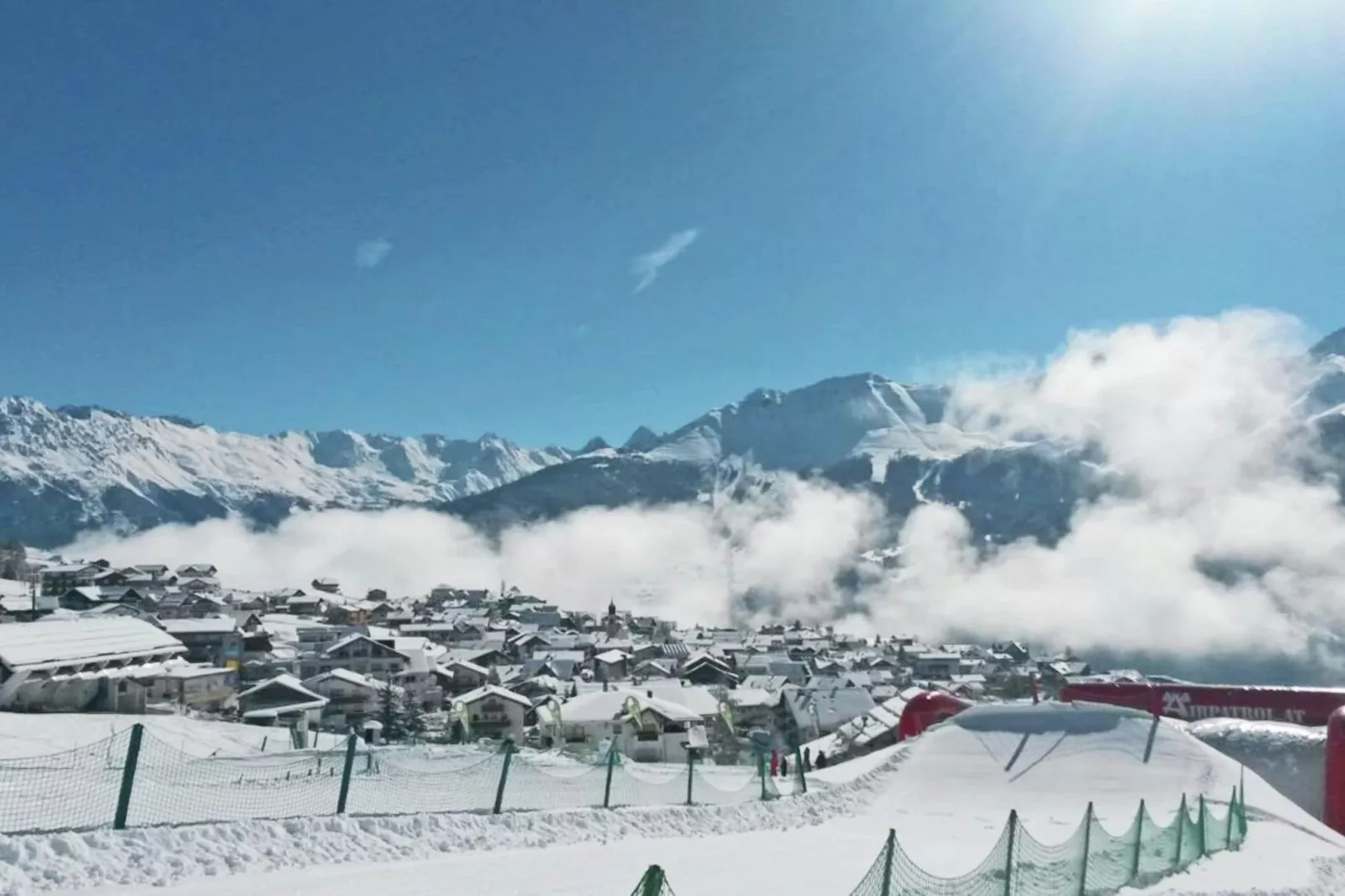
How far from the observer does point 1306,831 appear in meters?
21.2

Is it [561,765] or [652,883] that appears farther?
[561,765]

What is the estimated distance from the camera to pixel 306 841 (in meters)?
10.7

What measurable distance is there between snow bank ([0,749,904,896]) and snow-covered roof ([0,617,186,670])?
38.2 m

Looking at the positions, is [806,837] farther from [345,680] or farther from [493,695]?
[345,680]

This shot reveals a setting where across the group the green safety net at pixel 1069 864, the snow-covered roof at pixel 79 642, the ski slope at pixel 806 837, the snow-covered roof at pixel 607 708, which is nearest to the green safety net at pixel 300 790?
the ski slope at pixel 806 837

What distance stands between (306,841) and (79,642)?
44.2 meters

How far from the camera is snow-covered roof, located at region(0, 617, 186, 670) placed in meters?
41.2

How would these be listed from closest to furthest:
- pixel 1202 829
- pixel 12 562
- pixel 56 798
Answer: pixel 56 798 < pixel 1202 829 < pixel 12 562

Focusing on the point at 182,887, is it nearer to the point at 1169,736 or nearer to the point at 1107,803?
the point at 1107,803

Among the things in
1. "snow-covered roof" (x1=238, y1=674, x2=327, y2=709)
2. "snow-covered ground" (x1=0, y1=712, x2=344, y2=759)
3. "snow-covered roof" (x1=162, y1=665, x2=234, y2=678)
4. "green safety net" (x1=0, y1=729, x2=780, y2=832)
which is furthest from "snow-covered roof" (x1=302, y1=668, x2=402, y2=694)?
"green safety net" (x1=0, y1=729, x2=780, y2=832)

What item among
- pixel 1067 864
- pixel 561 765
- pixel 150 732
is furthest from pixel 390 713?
pixel 1067 864

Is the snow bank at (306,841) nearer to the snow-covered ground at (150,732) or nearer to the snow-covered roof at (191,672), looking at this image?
the snow-covered ground at (150,732)

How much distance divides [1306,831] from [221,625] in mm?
78981

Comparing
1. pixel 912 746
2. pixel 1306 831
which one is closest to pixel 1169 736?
pixel 1306 831
